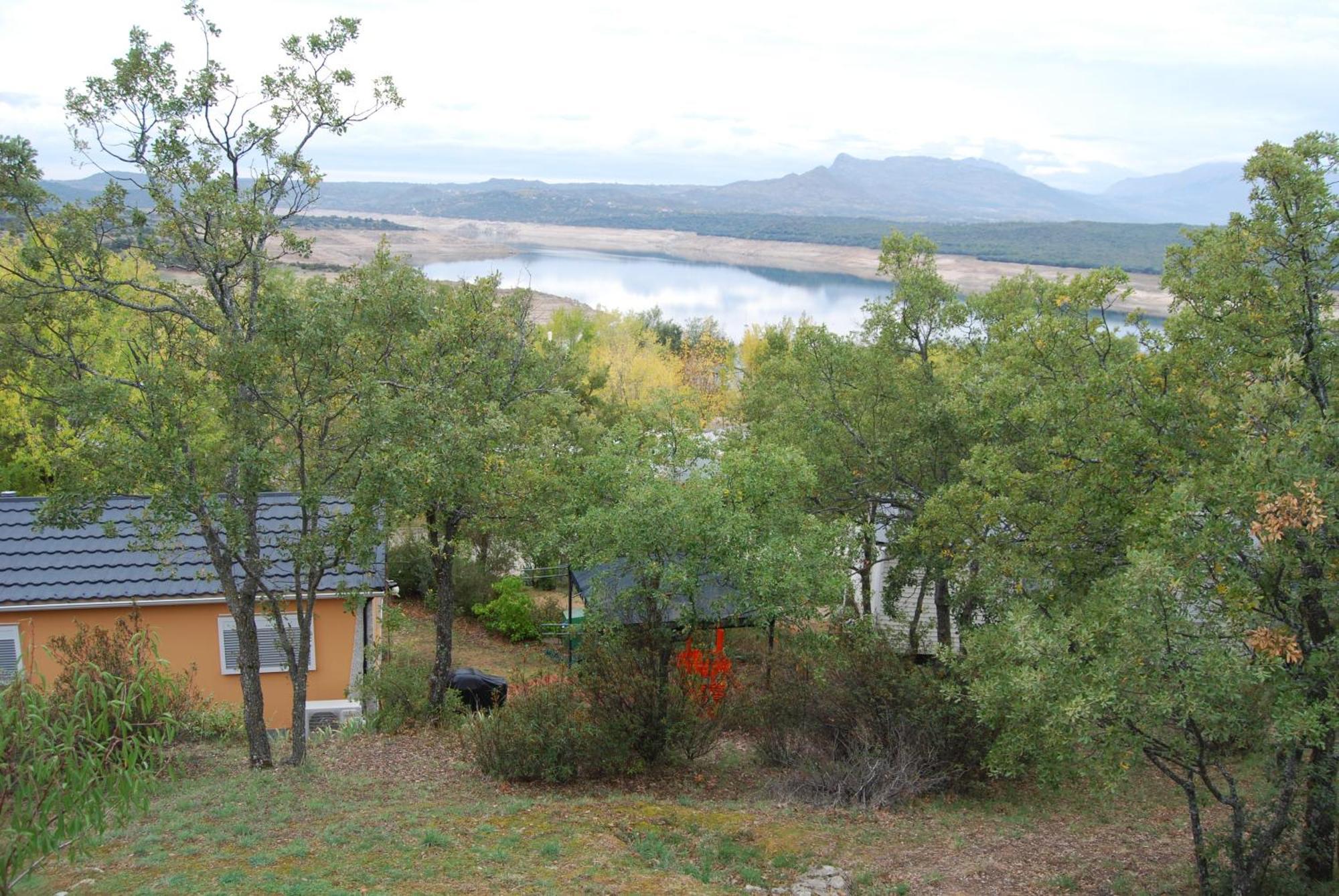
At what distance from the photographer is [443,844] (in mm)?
9312

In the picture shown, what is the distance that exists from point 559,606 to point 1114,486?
61.8 feet

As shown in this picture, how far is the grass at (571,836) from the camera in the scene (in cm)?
846

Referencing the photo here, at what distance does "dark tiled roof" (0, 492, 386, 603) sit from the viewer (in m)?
15.3

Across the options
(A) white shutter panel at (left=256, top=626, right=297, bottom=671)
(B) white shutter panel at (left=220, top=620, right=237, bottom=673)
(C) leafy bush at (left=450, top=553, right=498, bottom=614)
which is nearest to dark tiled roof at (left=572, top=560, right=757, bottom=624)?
(A) white shutter panel at (left=256, top=626, right=297, bottom=671)

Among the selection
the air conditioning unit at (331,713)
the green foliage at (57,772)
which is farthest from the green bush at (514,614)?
the green foliage at (57,772)

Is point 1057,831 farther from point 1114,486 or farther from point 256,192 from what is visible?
point 256,192

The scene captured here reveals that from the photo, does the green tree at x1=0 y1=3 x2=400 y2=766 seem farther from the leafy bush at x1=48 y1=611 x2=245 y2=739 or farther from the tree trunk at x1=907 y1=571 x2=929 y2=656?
the tree trunk at x1=907 y1=571 x2=929 y2=656

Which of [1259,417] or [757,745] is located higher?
[1259,417]

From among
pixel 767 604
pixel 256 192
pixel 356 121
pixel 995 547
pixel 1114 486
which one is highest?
pixel 356 121

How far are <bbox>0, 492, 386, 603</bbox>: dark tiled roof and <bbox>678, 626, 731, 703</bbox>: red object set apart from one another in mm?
5265

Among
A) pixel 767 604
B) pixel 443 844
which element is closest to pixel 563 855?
pixel 443 844

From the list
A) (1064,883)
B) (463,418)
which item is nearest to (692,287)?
(463,418)

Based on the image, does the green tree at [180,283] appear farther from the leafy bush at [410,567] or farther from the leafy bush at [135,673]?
the leafy bush at [410,567]

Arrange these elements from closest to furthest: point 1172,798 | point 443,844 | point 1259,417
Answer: point 1259,417
point 443,844
point 1172,798
